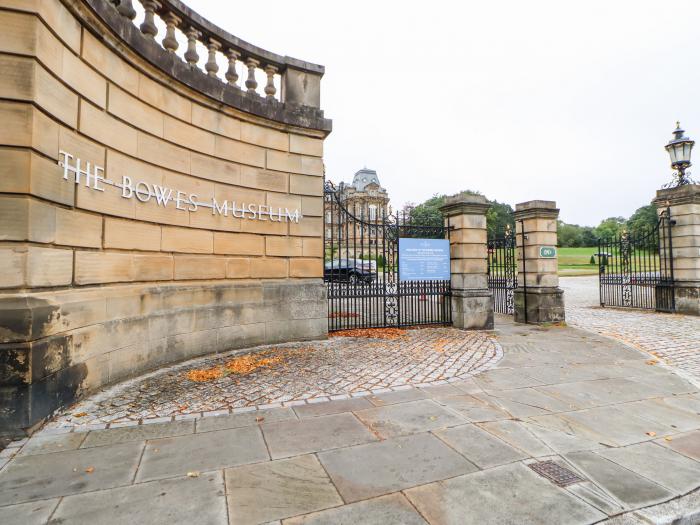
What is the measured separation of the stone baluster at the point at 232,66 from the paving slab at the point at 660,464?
25.1ft

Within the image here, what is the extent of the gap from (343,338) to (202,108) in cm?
521

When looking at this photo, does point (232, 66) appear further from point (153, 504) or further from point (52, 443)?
point (153, 504)

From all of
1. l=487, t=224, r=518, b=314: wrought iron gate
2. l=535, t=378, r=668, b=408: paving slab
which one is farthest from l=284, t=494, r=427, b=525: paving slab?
l=487, t=224, r=518, b=314: wrought iron gate

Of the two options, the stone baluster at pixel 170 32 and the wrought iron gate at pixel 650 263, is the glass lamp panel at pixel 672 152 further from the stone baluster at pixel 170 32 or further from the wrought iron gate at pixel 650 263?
the stone baluster at pixel 170 32

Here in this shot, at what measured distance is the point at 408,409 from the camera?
4.16 m

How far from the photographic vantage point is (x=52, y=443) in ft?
11.0

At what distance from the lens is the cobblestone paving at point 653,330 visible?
258 inches

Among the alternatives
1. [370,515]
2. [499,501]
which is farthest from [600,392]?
[370,515]

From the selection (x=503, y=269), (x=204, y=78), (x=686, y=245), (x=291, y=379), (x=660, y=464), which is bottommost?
(x=660, y=464)

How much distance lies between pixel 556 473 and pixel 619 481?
0.43 meters

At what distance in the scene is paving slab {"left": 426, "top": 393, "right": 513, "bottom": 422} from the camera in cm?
396

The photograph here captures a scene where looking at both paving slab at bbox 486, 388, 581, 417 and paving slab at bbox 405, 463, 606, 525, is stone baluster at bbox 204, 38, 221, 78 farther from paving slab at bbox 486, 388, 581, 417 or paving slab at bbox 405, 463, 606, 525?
Result: paving slab at bbox 405, 463, 606, 525

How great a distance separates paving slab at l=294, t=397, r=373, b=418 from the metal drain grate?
1788mm

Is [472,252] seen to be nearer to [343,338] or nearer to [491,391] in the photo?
[343,338]
